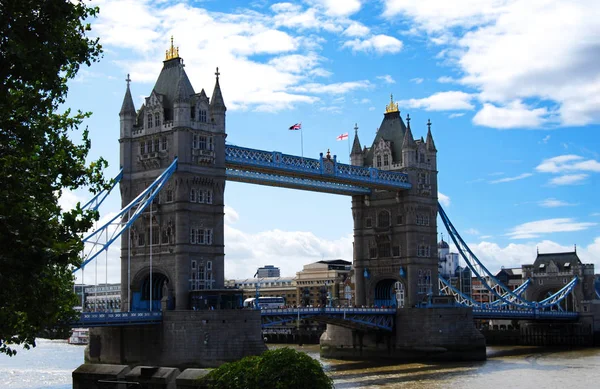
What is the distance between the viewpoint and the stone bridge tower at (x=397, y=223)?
325ft

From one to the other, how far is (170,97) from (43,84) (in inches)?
2007

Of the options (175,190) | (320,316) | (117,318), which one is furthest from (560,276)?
(117,318)

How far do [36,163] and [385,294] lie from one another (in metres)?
82.0

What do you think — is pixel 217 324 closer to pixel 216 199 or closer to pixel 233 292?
pixel 233 292

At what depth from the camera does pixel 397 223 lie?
328 ft

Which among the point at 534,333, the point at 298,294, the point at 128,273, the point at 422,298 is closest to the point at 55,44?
the point at 128,273

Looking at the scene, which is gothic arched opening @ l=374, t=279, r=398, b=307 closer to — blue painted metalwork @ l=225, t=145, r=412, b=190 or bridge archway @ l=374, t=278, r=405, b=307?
bridge archway @ l=374, t=278, r=405, b=307

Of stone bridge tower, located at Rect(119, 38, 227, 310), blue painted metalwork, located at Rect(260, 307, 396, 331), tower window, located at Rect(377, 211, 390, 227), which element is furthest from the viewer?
tower window, located at Rect(377, 211, 390, 227)

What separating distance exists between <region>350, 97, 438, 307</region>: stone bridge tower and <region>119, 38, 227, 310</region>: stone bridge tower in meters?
29.2

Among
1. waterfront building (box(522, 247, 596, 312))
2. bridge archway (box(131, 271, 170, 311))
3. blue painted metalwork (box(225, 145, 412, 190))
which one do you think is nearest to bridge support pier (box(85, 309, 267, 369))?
bridge archway (box(131, 271, 170, 311))

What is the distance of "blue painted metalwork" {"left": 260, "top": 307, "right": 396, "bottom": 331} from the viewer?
78688 mm

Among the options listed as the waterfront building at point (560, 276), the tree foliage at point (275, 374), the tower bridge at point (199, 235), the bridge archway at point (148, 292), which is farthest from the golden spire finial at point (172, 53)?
the waterfront building at point (560, 276)

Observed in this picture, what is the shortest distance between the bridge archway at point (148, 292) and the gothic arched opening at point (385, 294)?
33.0 meters

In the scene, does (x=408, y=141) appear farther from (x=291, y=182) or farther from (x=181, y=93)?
(x=181, y=93)
